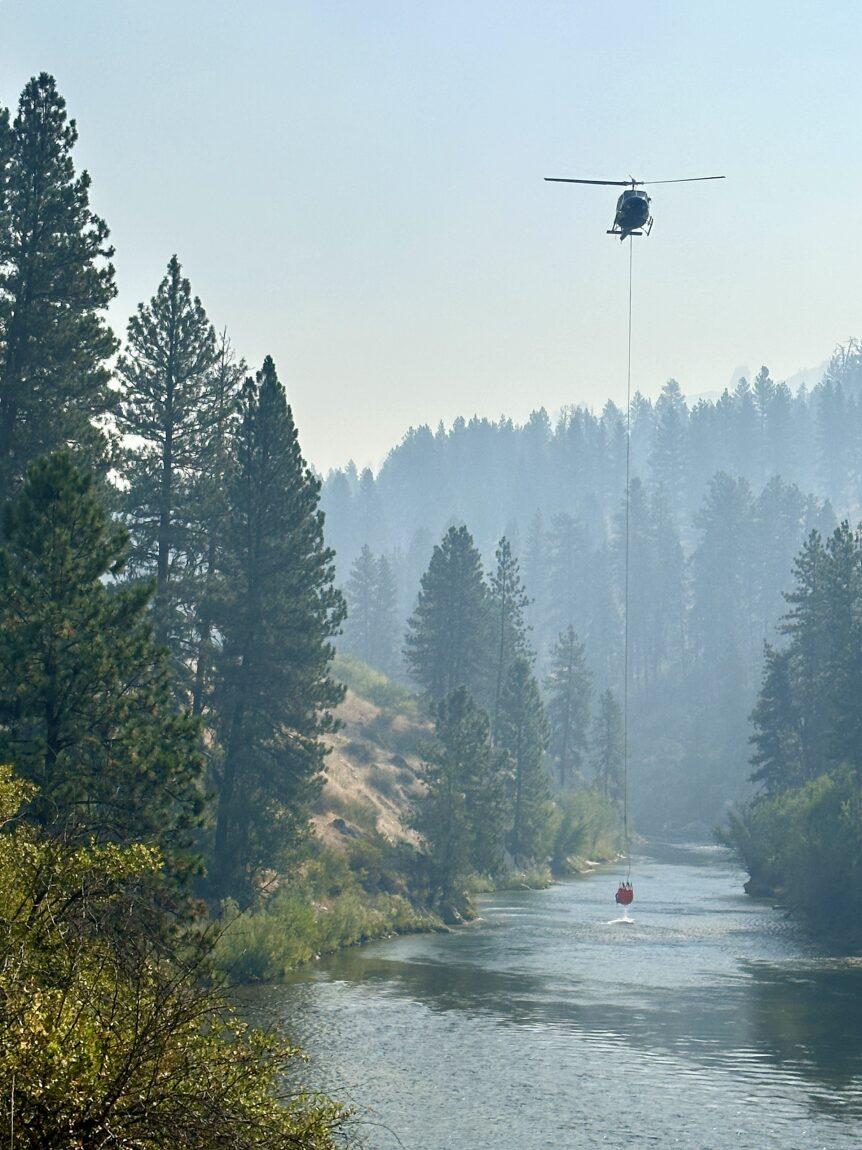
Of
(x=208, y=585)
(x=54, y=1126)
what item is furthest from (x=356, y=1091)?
(x=208, y=585)

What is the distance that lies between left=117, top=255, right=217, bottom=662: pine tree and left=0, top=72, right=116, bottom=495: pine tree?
714 cm

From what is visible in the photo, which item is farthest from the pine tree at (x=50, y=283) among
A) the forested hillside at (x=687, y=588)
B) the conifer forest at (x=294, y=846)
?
the forested hillside at (x=687, y=588)

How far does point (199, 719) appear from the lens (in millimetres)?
27609

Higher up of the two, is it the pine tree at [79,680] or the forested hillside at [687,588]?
the forested hillside at [687,588]

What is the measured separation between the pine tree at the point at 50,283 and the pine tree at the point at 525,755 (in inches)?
1860

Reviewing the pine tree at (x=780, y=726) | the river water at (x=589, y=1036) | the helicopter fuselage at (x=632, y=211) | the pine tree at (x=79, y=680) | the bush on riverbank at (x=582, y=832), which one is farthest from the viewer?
the bush on riverbank at (x=582, y=832)

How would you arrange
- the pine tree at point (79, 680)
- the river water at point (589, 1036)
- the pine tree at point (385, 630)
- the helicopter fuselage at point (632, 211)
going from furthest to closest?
the pine tree at point (385, 630), the helicopter fuselage at point (632, 211), the pine tree at point (79, 680), the river water at point (589, 1036)

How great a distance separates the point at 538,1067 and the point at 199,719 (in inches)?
440

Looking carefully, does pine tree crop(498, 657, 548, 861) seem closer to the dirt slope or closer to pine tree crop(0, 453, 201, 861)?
the dirt slope

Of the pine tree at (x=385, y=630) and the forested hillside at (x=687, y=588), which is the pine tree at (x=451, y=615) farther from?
the pine tree at (x=385, y=630)

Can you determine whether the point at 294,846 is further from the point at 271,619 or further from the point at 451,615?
the point at 451,615

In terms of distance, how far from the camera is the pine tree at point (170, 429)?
46.9 m

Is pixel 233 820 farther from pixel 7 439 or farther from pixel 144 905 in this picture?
pixel 144 905

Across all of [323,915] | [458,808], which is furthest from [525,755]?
[323,915]
